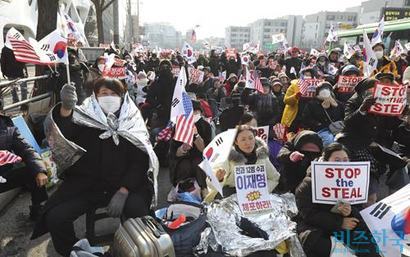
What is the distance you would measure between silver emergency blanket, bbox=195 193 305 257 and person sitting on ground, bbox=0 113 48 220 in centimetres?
158

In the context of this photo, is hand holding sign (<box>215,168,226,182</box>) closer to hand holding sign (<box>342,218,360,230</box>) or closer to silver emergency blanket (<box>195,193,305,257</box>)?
silver emergency blanket (<box>195,193,305,257</box>)

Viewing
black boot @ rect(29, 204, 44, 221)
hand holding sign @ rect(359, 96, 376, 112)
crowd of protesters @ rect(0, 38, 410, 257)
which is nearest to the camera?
crowd of protesters @ rect(0, 38, 410, 257)

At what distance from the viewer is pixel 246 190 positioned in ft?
11.4

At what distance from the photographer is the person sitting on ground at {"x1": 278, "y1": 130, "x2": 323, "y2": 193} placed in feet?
13.5

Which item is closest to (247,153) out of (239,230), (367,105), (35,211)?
(239,230)

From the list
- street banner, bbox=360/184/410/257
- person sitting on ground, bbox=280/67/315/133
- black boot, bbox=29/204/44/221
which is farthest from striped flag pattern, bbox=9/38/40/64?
street banner, bbox=360/184/410/257

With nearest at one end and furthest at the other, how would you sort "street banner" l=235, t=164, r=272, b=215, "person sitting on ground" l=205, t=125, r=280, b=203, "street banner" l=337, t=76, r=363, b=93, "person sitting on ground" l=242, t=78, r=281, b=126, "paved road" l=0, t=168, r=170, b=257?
Result: "street banner" l=235, t=164, r=272, b=215 < "paved road" l=0, t=168, r=170, b=257 < "person sitting on ground" l=205, t=125, r=280, b=203 < "person sitting on ground" l=242, t=78, r=281, b=126 < "street banner" l=337, t=76, r=363, b=93

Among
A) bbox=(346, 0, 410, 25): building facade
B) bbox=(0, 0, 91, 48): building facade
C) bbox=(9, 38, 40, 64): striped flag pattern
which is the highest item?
bbox=(346, 0, 410, 25): building facade

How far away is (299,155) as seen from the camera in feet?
13.4

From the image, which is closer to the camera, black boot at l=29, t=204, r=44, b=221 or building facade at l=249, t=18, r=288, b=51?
black boot at l=29, t=204, r=44, b=221

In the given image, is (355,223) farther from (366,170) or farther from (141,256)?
(141,256)

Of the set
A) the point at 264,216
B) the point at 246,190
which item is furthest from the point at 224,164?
the point at 264,216

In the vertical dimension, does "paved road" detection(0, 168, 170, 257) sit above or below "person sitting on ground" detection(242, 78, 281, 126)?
below

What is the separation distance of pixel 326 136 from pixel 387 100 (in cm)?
97
